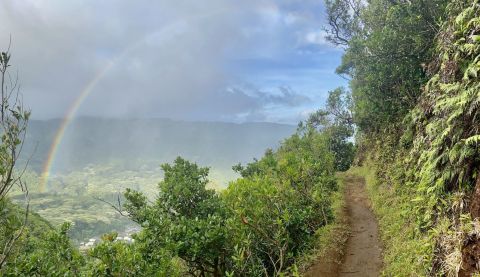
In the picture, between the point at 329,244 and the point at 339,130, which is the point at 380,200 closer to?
Result: the point at 329,244

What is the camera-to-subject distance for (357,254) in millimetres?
15203

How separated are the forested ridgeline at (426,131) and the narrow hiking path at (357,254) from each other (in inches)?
22.4

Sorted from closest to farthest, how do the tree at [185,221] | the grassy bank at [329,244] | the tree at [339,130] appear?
the tree at [185,221]
the grassy bank at [329,244]
the tree at [339,130]

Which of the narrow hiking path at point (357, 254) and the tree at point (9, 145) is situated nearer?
the tree at point (9, 145)

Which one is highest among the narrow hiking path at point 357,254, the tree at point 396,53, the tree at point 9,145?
the tree at point 396,53

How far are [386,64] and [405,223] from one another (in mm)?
9308

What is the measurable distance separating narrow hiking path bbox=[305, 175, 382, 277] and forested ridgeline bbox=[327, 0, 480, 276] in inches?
22.4

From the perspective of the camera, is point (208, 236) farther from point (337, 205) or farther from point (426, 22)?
point (426, 22)

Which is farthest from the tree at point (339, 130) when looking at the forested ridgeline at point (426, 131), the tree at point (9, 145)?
the tree at point (9, 145)

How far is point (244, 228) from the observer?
1190cm

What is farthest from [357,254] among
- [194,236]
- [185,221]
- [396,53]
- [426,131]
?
[396,53]

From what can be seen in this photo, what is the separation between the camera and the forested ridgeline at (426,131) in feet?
28.8

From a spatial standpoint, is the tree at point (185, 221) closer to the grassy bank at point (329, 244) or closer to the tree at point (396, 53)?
the grassy bank at point (329, 244)

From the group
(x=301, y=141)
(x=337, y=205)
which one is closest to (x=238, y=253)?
(x=337, y=205)
